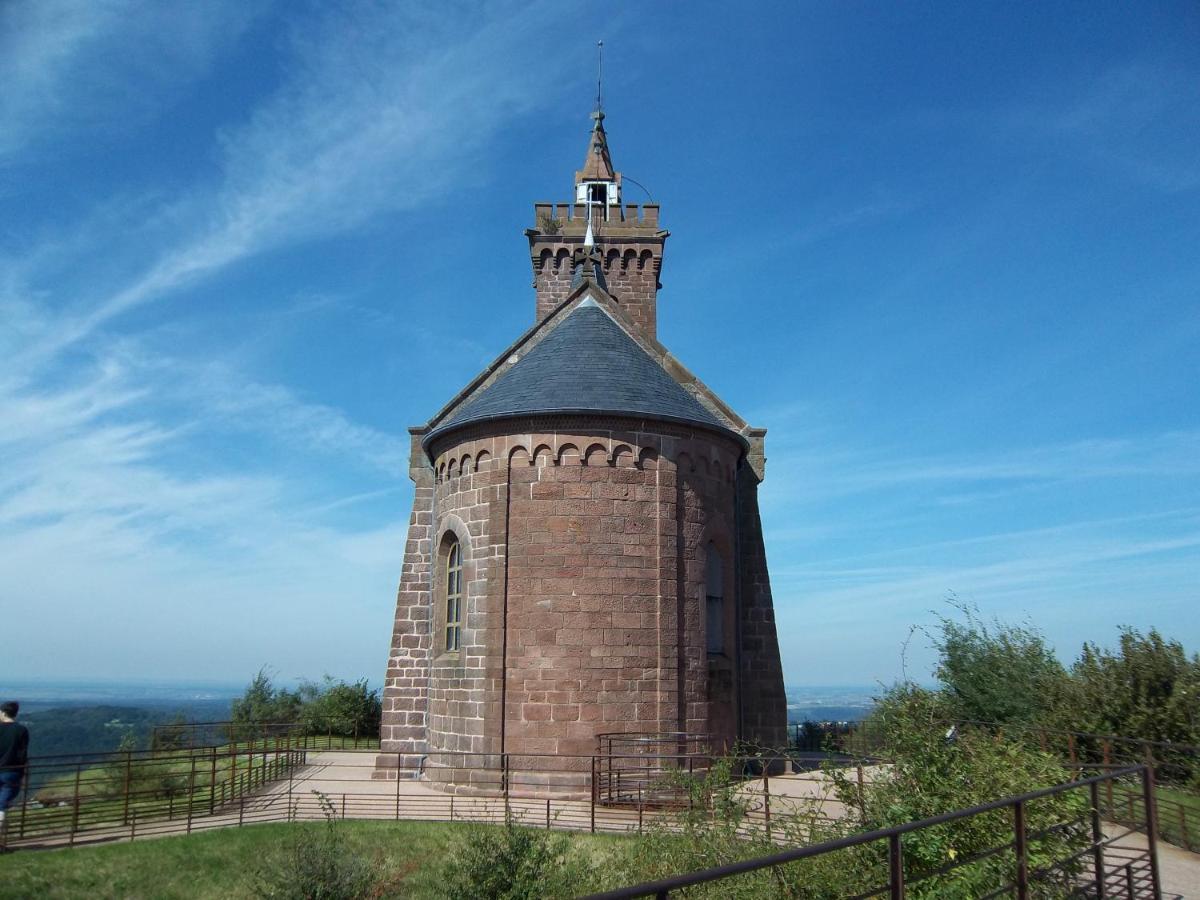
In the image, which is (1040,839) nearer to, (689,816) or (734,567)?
(689,816)

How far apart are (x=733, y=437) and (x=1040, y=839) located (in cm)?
1107

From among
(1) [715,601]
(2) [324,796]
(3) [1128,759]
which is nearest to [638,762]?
(1) [715,601]

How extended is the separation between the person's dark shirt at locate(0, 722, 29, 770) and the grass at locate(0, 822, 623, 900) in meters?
1.15

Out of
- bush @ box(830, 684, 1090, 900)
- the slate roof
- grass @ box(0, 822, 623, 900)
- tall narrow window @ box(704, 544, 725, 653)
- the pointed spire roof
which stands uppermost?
the pointed spire roof

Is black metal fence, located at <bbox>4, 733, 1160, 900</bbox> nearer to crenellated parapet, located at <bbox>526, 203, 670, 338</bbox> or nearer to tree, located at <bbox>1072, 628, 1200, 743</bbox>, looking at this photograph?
tree, located at <bbox>1072, 628, 1200, 743</bbox>

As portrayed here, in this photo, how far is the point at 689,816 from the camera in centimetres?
966

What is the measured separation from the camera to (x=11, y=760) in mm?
12086

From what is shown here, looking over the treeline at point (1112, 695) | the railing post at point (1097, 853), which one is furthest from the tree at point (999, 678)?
the railing post at point (1097, 853)

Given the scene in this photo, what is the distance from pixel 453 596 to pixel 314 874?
7.05m

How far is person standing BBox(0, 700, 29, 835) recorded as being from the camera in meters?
11.9

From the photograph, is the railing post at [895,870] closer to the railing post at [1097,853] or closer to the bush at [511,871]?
the railing post at [1097,853]

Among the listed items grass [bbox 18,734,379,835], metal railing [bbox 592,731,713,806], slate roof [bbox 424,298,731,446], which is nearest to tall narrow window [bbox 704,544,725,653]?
metal railing [bbox 592,731,713,806]

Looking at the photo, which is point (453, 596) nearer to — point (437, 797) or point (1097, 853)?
point (437, 797)

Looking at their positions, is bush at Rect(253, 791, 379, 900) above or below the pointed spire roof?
below
